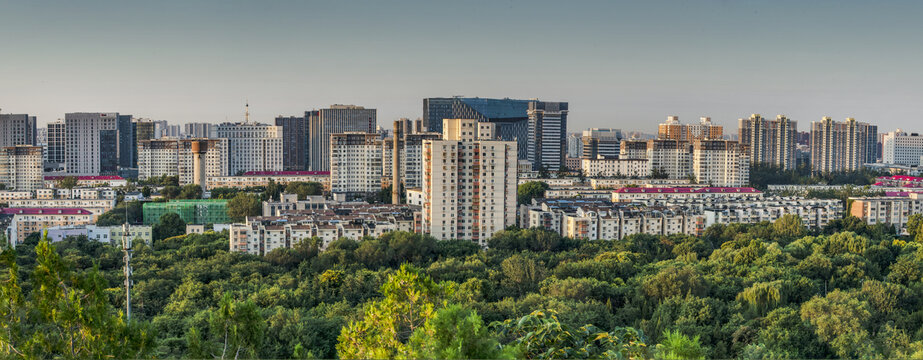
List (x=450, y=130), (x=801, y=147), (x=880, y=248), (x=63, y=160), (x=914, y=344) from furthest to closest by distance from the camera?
1. (x=801, y=147)
2. (x=63, y=160)
3. (x=450, y=130)
4. (x=880, y=248)
5. (x=914, y=344)

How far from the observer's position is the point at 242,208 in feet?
49.6

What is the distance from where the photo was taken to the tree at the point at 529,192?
56.8 ft

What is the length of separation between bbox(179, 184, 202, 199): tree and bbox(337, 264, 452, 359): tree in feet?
49.6

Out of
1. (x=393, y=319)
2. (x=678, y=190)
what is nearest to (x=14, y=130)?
(x=678, y=190)

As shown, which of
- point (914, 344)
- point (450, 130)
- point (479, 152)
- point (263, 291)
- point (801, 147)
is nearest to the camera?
point (914, 344)

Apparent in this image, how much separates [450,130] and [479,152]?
1.23m

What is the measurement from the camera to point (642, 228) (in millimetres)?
13188

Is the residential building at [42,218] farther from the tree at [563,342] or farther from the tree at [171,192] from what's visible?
the tree at [563,342]

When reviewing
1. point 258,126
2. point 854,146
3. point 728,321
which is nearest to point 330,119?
point 258,126

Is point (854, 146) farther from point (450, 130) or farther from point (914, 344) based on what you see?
point (914, 344)

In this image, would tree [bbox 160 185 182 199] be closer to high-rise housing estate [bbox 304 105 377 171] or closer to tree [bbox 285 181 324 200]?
tree [bbox 285 181 324 200]

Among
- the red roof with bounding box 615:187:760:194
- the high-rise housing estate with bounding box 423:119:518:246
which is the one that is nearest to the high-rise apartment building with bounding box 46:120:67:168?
the red roof with bounding box 615:187:760:194

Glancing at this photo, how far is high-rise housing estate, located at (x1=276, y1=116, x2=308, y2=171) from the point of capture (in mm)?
29362

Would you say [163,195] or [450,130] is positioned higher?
[450,130]
